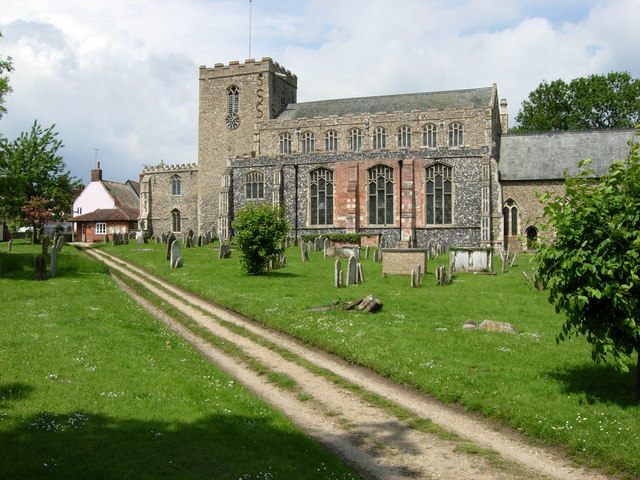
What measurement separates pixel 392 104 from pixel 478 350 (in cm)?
4415

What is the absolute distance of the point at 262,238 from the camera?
23.8 meters

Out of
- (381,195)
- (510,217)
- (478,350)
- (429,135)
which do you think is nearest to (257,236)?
(478,350)

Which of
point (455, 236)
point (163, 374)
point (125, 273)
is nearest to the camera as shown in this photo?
point (163, 374)

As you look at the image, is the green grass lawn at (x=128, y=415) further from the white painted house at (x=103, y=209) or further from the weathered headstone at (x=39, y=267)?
the white painted house at (x=103, y=209)

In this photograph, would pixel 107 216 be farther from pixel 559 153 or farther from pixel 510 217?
pixel 559 153

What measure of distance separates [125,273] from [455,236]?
24076mm

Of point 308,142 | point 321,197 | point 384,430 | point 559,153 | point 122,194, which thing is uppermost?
point 308,142

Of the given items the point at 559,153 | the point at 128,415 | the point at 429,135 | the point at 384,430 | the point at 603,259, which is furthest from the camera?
the point at 429,135

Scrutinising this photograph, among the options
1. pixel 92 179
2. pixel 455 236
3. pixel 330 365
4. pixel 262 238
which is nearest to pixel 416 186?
pixel 455 236

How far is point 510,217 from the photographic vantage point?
44.6 metres

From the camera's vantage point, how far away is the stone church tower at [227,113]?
183 feet

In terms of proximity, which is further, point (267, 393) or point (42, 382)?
point (267, 393)

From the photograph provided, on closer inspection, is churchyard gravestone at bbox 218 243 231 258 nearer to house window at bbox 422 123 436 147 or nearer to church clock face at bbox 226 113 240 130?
house window at bbox 422 123 436 147

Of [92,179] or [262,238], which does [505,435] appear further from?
[92,179]
